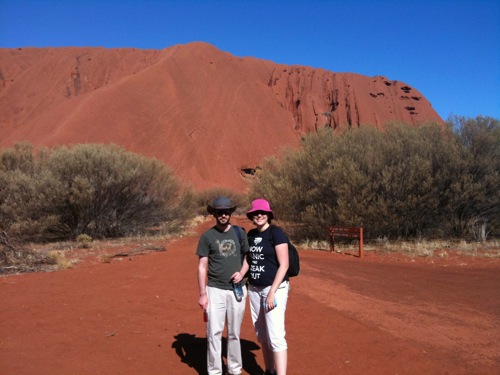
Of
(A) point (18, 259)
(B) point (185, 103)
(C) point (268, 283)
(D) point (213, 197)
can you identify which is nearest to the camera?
(C) point (268, 283)

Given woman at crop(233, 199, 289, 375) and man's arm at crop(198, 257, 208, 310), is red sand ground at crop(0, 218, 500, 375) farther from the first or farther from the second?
man's arm at crop(198, 257, 208, 310)

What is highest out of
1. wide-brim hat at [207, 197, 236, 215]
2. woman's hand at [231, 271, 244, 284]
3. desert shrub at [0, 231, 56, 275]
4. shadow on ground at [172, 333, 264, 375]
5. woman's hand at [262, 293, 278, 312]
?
wide-brim hat at [207, 197, 236, 215]

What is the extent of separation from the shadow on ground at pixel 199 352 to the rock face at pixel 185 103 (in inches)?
1478

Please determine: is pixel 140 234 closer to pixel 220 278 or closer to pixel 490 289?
pixel 490 289

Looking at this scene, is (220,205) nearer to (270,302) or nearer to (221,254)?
(221,254)

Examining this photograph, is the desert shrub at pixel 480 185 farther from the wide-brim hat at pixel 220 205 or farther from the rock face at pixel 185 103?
the rock face at pixel 185 103

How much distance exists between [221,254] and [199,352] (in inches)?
62.6

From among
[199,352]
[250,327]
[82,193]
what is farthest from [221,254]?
[82,193]

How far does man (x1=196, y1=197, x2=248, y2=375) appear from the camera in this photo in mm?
3816

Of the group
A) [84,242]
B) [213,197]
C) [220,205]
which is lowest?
[84,242]

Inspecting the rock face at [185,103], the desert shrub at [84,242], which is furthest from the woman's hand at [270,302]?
the rock face at [185,103]

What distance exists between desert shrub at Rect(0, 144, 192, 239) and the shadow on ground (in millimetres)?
13955

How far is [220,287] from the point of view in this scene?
3832mm

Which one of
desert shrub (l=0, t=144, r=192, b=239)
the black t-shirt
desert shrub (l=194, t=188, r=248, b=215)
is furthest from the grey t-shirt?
desert shrub (l=194, t=188, r=248, b=215)
